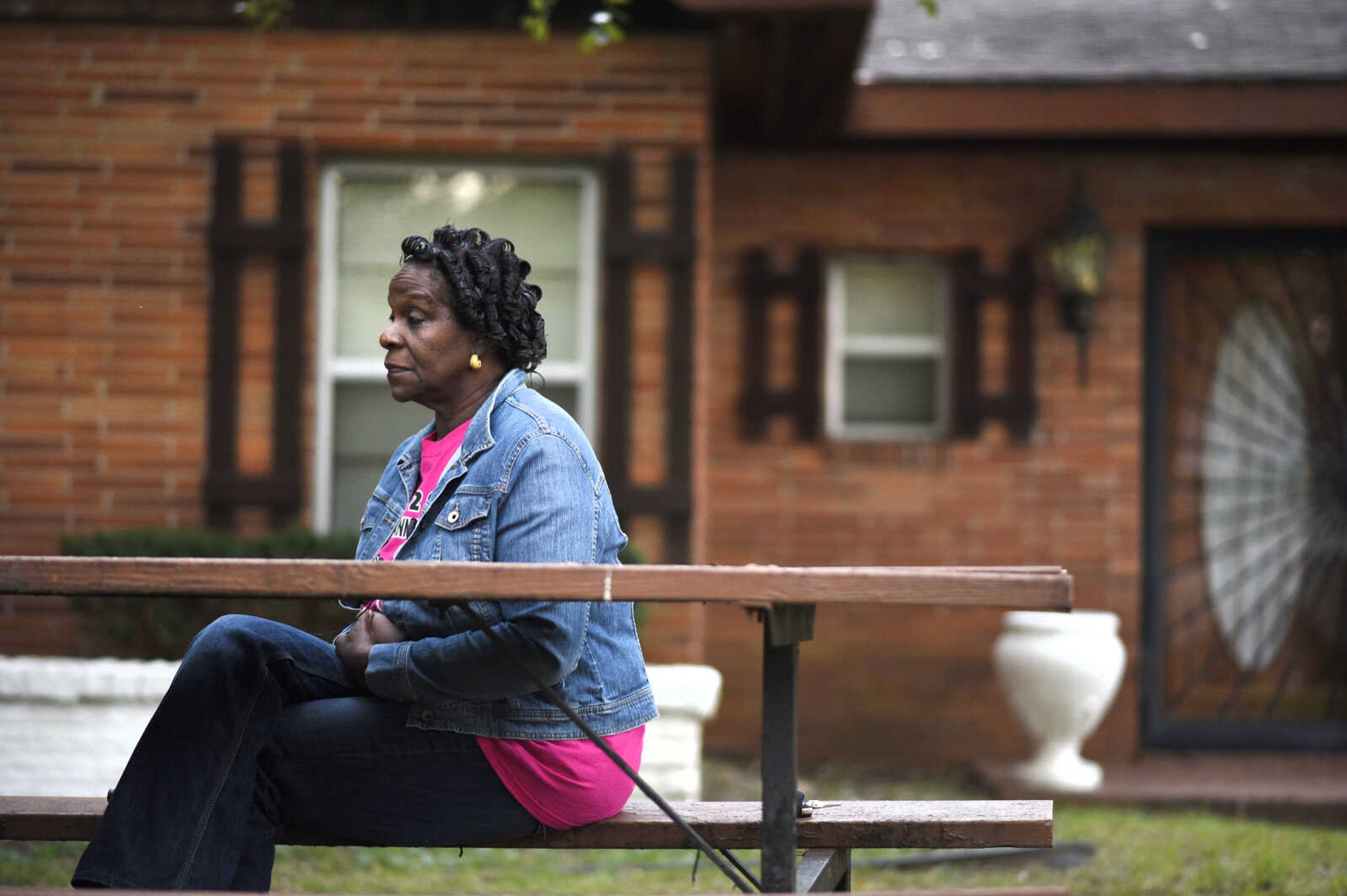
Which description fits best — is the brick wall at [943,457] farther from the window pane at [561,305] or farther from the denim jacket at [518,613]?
the denim jacket at [518,613]

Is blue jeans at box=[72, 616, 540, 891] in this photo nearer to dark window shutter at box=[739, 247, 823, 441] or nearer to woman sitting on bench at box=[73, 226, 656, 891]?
woman sitting on bench at box=[73, 226, 656, 891]

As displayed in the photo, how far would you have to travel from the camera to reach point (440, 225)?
6336 mm

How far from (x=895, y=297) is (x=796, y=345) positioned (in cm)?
63

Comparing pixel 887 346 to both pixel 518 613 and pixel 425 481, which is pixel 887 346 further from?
pixel 518 613

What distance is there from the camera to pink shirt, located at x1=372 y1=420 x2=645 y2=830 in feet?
8.40

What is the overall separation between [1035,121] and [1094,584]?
90.9 inches

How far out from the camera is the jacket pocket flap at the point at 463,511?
253 cm

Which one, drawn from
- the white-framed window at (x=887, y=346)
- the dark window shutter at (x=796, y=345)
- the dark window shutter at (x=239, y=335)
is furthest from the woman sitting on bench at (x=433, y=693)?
the white-framed window at (x=887, y=346)

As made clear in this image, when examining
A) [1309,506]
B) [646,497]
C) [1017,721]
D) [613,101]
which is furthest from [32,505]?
[1309,506]

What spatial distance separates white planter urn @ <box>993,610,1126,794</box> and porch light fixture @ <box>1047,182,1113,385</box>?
4.96ft

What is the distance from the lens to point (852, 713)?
23.4ft

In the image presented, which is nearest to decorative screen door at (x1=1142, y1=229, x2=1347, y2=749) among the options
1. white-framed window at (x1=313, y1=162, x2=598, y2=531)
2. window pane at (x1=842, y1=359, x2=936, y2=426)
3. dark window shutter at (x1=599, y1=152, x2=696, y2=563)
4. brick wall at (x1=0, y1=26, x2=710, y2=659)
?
window pane at (x1=842, y1=359, x2=936, y2=426)

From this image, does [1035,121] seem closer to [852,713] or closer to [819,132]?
[819,132]

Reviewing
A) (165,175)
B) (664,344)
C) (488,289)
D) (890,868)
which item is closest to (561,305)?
(664,344)
